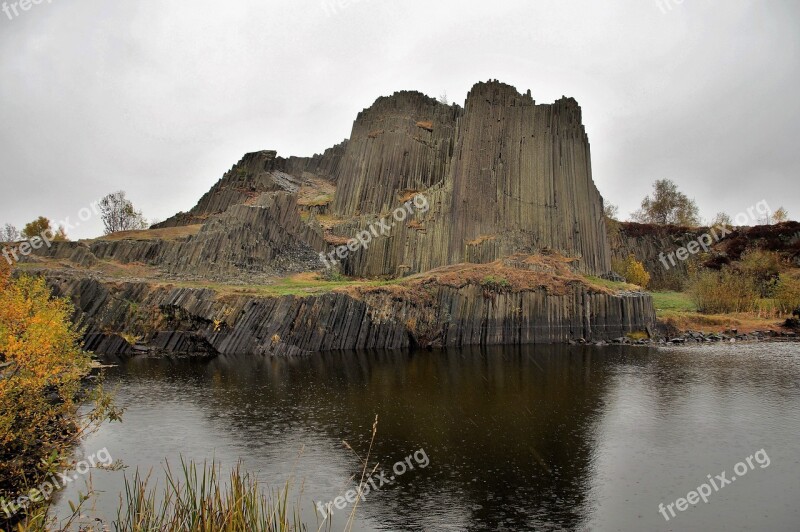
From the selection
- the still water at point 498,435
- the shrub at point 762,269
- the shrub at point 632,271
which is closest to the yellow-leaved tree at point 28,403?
the still water at point 498,435

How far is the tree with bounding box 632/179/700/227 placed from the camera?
7681 centimetres

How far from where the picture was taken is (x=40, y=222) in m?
69.9

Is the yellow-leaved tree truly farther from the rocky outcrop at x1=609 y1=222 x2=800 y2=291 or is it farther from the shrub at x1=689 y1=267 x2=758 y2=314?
the rocky outcrop at x1=609 y1=222 x2=800 y2=291

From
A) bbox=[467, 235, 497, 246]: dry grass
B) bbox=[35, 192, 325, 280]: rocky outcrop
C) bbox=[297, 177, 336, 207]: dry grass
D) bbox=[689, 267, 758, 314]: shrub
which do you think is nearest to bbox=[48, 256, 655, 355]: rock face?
bbox=[35, 192, 325, 280]: rocky outcrop

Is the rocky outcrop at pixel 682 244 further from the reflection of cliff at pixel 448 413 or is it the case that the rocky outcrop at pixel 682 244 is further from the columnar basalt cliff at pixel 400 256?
the reflection of cliff at pixel 448 413

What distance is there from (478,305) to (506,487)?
26.2 metres

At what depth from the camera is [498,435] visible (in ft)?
55.3

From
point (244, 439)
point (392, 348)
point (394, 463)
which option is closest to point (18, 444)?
point (244, 439)

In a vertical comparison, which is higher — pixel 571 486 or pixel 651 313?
pixel 651 313

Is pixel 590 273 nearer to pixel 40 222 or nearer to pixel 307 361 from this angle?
pixel 307 361

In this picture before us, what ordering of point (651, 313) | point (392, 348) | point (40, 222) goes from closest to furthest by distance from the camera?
point (392, 348) → point (651, 313) → point (40, 222)

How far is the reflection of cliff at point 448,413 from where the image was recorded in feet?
40.6

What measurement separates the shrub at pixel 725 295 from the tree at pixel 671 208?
32.5 m

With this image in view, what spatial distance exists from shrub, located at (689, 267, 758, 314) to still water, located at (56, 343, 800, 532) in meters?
16.4
